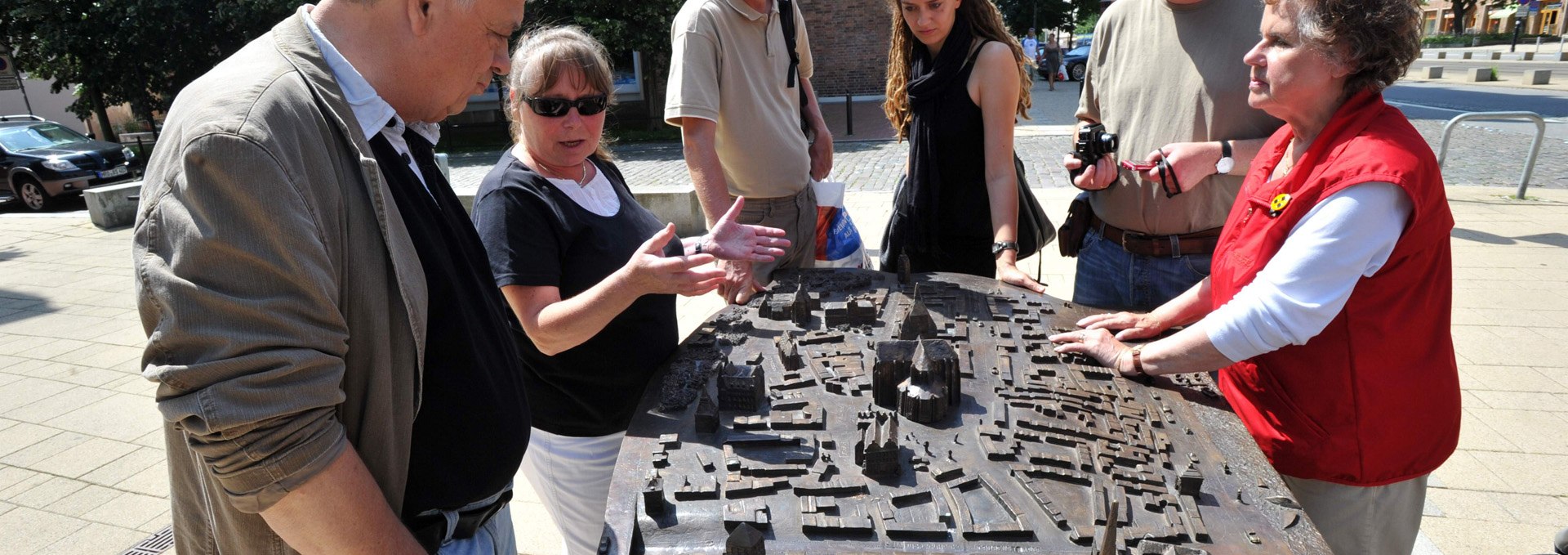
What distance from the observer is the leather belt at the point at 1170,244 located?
2.85 meters

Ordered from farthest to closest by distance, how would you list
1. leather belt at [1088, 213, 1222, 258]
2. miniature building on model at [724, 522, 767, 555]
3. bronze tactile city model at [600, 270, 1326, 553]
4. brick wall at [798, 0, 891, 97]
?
1. brick wall at [798, 0, 891, 97]
2. leather belt at [1088, 213, 1222, 258]
3. bronze tactile city model at [600, 270, 1326, 553]
4. miniature building on model at [724, 522, 767, 555]

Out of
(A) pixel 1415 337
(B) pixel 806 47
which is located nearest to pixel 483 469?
(A) pixel 1415 337

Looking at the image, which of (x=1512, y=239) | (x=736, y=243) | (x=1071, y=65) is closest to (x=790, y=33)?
(x=736, y=243)

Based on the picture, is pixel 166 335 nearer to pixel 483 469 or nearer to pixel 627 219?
pixel 483 469

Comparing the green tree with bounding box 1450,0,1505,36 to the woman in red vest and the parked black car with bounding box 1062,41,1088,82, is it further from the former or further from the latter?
the woman in red vest

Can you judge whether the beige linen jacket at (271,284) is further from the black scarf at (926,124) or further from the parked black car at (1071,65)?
the parked black car at (1071,65)

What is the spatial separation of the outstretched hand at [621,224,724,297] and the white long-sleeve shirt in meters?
1.20

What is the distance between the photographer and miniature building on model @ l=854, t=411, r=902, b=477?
181 cm

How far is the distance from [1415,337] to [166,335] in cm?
223

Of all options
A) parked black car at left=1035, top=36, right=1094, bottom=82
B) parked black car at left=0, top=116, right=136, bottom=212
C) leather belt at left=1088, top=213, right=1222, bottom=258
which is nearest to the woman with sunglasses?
leather belt at left=1088, top=213, right=1222, bottom=258

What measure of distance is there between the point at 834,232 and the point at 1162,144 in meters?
1.54

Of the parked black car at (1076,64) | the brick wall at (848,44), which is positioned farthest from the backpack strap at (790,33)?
the parked black car at (1076,64)

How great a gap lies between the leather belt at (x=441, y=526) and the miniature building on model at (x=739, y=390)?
63 centimetres

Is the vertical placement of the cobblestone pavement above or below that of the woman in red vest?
below
